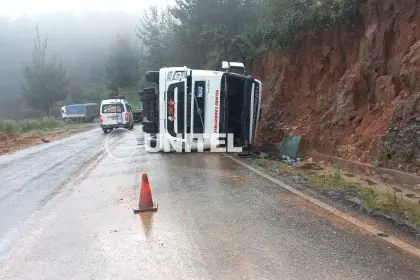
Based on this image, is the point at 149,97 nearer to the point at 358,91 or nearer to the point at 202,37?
the point at 358,91

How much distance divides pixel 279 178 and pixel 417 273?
5135mm

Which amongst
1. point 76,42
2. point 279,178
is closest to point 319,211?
point 279,178

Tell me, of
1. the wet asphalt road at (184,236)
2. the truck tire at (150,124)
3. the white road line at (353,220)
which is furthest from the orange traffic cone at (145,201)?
the truck tire at (150,124)

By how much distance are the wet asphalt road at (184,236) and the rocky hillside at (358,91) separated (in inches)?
111

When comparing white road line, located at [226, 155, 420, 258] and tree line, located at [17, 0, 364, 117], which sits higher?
tree line, located at [17, 0, 364, 117]

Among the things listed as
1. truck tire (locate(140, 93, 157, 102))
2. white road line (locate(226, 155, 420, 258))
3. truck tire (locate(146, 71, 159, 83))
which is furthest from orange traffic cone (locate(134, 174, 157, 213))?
truck tire (locate(140, 93, 157, 102))

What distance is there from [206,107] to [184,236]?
770 cm

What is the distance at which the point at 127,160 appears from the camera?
12.8 metres

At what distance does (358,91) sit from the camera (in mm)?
11766

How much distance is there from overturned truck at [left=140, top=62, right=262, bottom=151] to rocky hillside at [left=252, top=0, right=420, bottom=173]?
2.04 m

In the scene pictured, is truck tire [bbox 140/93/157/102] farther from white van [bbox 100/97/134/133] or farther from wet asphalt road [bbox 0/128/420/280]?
white van [bbox 100/97/134/133]

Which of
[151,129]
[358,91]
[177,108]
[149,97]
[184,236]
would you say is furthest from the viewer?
[151,129]

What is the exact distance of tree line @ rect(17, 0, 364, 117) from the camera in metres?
15.9

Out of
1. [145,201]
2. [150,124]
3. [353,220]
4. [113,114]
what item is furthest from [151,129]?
[113,114]
